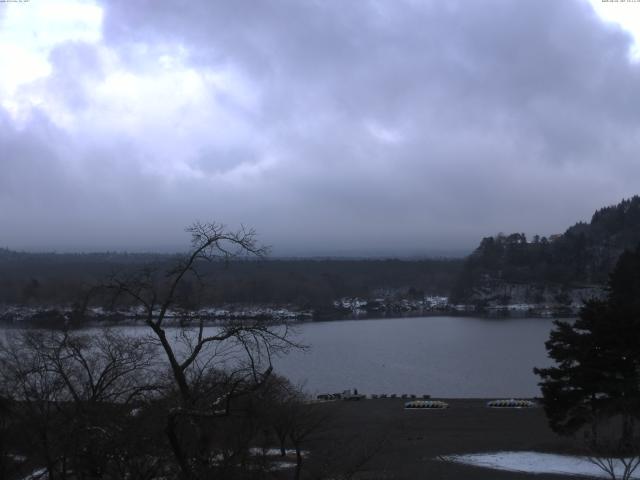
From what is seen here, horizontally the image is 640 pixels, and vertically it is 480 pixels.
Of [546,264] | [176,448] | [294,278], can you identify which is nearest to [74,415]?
[176,448]

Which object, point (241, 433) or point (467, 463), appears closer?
point (241, 433)

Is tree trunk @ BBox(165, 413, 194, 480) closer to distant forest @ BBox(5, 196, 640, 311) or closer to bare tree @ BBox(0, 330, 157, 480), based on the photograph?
A: bare tree @ BBox(0, 330, 157, 480)

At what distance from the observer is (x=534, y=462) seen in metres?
13.0

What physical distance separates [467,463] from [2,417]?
8732 millimetres

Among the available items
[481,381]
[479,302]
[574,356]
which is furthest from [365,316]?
[574,356]

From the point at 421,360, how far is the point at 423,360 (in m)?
0.18

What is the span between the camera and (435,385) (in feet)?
93.9

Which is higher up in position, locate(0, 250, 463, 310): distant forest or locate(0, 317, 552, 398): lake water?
locate(0, 250, 463, 310): distant forest

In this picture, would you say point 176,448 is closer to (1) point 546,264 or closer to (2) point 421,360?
(2) point 421,360

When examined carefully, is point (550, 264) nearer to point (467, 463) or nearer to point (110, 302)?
point (467, 463)

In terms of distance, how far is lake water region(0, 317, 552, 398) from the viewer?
1102 inches

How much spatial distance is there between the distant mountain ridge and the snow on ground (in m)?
65.9

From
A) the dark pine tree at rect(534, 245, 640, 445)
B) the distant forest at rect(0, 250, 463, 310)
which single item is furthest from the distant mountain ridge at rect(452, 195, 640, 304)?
the dark pine tree at rect(534, 245, 640, 445)

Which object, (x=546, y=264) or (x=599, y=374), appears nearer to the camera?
(x=599, y=374)
